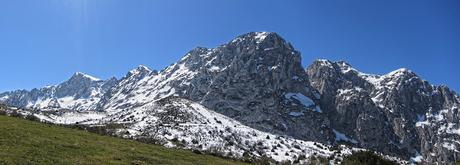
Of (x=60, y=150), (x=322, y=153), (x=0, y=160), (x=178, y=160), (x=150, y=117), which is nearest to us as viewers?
(x=0, y=160)

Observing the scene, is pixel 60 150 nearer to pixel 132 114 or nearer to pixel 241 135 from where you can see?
pixel 241 135

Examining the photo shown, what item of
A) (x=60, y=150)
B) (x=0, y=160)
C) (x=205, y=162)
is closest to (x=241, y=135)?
(x=205, y=162)

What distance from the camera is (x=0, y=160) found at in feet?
92.1

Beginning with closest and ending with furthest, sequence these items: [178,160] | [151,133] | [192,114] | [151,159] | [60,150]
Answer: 1. [60,150]
2. [151,159]
3. [178,160]
4. [151,133]
5. [192,114]

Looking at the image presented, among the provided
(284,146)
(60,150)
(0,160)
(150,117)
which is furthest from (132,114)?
(0,160)

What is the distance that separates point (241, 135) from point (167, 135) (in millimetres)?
17505

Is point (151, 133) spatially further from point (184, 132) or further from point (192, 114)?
point (192, 114)

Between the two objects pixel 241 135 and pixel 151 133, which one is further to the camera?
pixel 241 135

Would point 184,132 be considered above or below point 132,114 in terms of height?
below

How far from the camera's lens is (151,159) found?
3966 centimetres

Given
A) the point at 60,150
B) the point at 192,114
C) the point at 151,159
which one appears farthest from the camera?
the point at 192,114

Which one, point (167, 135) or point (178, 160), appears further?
point (167, 135)

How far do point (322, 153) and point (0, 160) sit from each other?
62178mm

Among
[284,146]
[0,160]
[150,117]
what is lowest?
[0,160]
